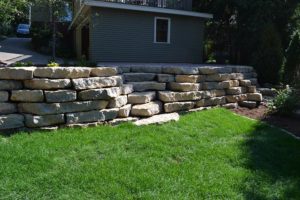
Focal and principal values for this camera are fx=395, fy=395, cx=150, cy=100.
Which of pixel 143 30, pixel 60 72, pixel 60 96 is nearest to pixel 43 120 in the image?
pixel 60 96

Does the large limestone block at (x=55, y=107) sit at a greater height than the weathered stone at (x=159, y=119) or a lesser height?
greater

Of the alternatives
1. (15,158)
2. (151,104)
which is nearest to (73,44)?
(151,104)

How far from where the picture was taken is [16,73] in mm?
5582

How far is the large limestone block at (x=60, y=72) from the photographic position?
5.72 meters

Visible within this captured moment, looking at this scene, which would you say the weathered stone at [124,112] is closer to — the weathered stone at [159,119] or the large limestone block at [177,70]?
A: the weathered stone at [159,119]

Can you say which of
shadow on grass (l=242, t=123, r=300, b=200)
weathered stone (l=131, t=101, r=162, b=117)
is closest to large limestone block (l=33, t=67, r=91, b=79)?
weathered stone (l=131, t=101, r=162, b=117)

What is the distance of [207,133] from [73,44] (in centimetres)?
1947

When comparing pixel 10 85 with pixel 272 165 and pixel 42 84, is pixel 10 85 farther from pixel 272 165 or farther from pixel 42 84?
pixel 272 165

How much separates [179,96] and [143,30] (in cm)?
918

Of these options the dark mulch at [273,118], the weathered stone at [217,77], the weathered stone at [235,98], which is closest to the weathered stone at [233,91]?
the weathered stone at [235,98]

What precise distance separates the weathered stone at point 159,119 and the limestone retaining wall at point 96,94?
138 millimetres

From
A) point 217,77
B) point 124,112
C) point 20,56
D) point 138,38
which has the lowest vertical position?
point 124,112

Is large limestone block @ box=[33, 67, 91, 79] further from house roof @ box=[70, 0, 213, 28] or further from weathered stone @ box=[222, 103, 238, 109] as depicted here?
house roof @ box=[70, 0, 213, 28]

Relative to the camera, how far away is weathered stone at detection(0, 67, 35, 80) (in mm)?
5559
